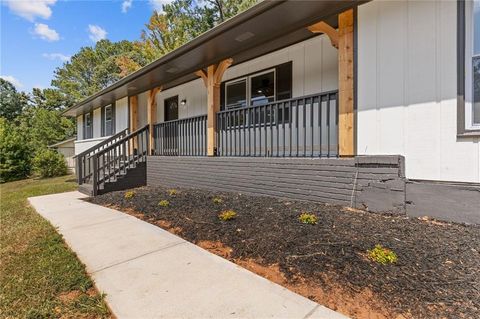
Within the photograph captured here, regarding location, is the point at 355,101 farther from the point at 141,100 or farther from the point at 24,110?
the point at 24,110

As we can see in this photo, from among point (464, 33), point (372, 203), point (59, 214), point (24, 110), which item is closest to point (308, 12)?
point (464, 33)

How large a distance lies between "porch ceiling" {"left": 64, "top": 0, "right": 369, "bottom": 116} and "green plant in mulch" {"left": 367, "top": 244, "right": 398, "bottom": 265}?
11.7 ft

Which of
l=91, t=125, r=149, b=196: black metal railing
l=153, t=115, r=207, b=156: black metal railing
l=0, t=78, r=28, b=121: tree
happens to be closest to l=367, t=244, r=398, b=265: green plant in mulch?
l=153, t=115, r=207, b=156: black metal railing

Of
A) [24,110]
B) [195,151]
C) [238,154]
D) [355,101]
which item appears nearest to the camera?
[355,101]

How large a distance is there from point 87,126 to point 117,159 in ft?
27.1

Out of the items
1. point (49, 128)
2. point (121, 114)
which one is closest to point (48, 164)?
point (121, 114)

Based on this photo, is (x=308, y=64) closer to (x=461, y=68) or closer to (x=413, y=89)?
(x=413, y=89)

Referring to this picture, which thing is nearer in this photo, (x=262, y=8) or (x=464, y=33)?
(x=464, y=33)

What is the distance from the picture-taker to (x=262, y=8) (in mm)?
4246

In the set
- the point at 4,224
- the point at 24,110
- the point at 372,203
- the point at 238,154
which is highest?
the point at 24,110

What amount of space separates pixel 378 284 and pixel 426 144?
225 centimetres

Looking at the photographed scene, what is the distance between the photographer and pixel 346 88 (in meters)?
4.21

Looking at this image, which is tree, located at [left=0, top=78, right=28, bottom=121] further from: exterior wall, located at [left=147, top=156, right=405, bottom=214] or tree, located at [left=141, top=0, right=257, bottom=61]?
exterior wall, located at [left=147, top=156, right=405, bottom=214]

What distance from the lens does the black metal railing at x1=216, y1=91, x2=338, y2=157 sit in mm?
5242
